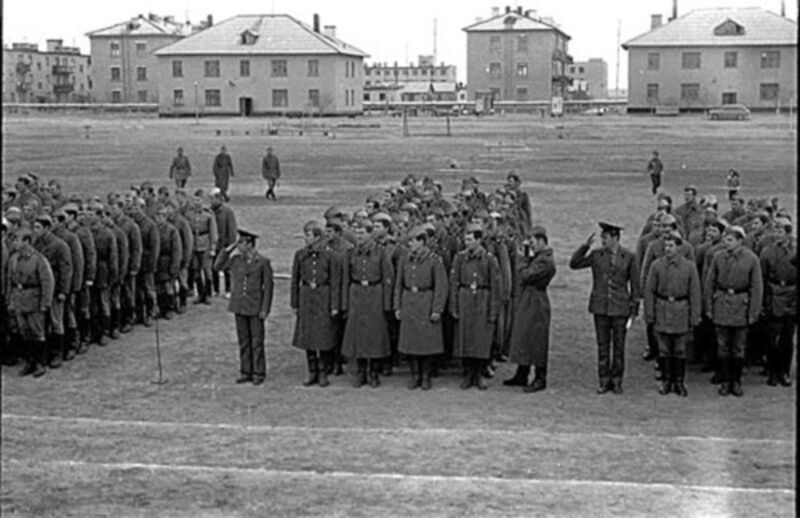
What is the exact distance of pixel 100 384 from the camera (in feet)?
37.6

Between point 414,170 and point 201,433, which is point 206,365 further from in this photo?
point 414,170

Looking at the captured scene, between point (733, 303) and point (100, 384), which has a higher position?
point (733, 303)

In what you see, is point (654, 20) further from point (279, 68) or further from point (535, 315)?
A: point (535, 315)

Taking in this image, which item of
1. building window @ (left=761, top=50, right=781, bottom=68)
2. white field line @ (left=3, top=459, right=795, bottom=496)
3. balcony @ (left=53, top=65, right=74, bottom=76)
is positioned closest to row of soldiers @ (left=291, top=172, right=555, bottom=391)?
white field line @ (left=3, top=459, right=795, bottom=496)

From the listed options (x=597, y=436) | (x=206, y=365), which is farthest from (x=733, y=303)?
(x=206, y=365)

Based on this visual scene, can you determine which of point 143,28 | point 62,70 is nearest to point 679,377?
point 143,28

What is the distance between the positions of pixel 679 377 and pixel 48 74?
89.5m

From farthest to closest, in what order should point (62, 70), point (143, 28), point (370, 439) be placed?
point (62, 70), point (143, 28), point (370, 439)

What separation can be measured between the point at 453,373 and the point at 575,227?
1206 centimetres

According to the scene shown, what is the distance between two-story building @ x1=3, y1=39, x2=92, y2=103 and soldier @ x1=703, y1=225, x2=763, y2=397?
79.4 metres

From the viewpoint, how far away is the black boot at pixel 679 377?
1099 centimetres

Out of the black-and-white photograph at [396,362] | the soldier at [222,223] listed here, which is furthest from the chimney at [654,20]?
the soldier at [222,223]

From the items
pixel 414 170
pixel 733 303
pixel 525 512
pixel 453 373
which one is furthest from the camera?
pixel 414 170

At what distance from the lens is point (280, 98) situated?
3036 inches
